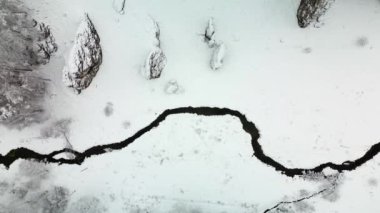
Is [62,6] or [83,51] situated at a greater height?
[62,6]

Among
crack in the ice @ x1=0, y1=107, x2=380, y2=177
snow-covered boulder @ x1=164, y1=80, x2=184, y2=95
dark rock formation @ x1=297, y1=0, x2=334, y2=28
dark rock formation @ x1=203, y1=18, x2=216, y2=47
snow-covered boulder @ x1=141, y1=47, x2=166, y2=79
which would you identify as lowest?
crack in the ice @ x1=0, y1=107, x2=380, y2=177

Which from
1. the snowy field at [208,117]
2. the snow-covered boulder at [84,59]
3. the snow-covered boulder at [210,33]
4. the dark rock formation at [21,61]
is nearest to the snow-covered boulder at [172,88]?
the snowy field at [208,117]

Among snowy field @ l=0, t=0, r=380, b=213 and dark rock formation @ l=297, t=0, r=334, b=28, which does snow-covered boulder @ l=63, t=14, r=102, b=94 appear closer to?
snowy field @ l=0, t=0, r=380, b=213

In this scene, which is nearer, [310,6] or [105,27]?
[310,6]

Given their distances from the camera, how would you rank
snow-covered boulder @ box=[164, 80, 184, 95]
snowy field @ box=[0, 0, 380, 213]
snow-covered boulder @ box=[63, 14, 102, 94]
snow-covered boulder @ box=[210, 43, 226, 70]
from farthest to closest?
snow-covered boulder @ box=[164, 80, 184, 95] < snow-covered boulder @ box=[210, 43, 226, 70] < snowy field @ box=[0, 0, 380, 213] < snow-covered boulder @ box=[63, 14, 102, 94]

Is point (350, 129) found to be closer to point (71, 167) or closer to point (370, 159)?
point (370, 159)

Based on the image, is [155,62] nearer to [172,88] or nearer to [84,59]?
[172,88]

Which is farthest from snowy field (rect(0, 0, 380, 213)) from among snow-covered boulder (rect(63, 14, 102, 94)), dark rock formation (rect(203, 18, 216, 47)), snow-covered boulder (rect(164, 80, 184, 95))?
snow-covered boulder (rect(63, 14, 102, 94))

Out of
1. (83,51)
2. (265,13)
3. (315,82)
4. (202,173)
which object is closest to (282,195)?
(202,173)
